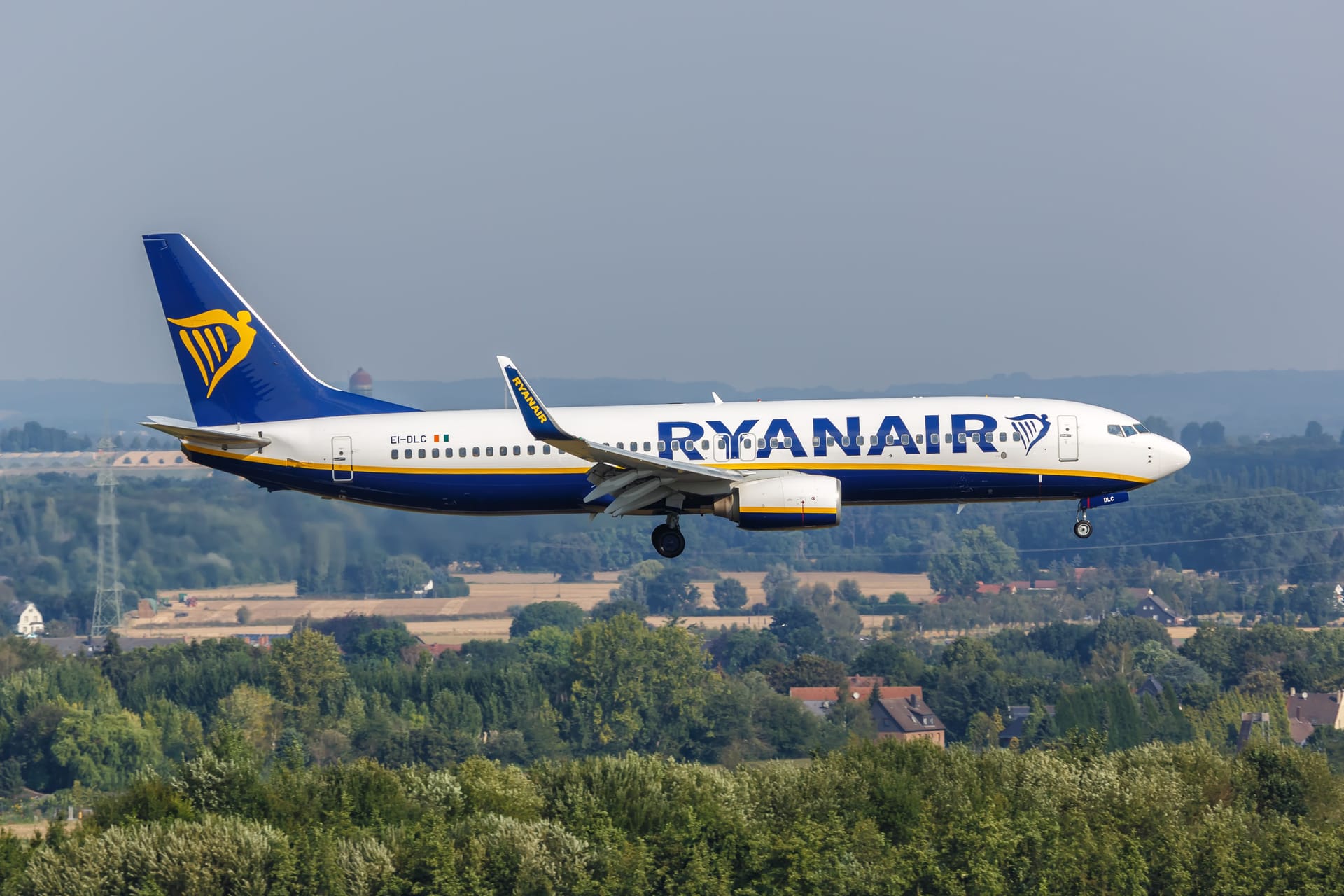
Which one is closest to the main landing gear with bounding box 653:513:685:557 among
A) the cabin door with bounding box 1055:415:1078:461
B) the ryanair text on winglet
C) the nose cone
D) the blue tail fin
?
the ryanair text on winglet

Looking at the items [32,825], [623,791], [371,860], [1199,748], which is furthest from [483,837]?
[32,825]

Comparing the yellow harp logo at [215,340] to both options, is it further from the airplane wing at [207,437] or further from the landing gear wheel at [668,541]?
the landing gear wheel at [668,541]

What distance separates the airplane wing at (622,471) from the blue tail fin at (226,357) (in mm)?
9723

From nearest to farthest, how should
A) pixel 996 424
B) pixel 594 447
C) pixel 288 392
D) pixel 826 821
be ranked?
pixel 594 447, pixel 996 424, pixel 288 392, pixel 826 821

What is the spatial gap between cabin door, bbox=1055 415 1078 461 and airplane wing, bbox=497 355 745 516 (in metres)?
12.3

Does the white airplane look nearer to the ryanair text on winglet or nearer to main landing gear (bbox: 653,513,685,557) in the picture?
main landing gear (bbox: 653,513,685,557)

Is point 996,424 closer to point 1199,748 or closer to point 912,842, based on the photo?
point 912,842

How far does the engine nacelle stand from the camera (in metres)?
63.2

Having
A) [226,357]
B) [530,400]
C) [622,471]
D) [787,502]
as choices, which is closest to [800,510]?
[787,502]

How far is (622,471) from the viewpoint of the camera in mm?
63500

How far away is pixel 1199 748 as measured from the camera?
11094 cm

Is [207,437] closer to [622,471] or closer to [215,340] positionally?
[215,340]

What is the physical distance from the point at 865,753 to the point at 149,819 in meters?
40.9

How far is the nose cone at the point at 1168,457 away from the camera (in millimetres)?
67562
